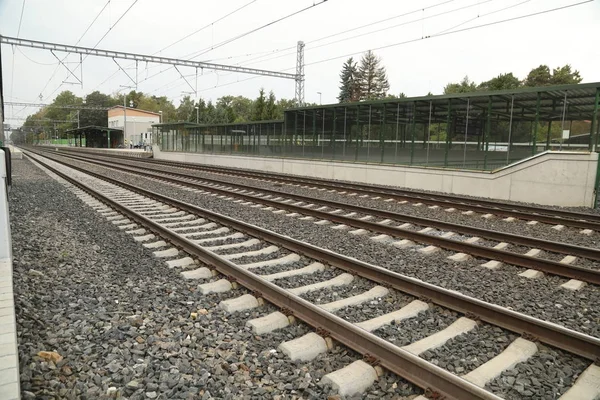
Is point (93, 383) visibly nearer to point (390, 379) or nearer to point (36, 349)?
point (36, 349)

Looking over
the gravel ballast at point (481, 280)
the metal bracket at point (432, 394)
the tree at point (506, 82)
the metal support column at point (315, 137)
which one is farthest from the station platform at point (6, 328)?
the tree at point (506, 82)

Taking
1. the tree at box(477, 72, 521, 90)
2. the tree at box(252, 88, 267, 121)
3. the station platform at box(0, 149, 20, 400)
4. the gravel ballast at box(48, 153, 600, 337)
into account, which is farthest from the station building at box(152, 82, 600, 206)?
the tree at box(477, 72, 521, 90)

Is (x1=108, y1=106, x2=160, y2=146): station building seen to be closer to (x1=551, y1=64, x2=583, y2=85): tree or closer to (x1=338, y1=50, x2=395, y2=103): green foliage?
(x1=338, y1=50, x2=395, y2=103): green foliage

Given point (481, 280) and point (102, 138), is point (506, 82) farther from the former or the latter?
point (102, 138)

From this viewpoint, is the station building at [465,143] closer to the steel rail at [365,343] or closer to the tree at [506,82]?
the steel rail at [365,343]

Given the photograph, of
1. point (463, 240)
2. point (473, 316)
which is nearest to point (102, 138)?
point (463, 240)

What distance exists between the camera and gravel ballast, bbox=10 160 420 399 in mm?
3203

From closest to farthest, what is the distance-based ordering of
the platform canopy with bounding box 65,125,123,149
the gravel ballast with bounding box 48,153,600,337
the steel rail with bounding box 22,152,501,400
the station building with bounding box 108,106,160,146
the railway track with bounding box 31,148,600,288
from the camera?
the steel rail with bounding box 22,152,501,400
the gravel ballast with bounding box 48,153,600,337
the railway track with bounding box 31,148,600,288
the platform canopy with bounding box 65,125,123,149
the station building with bounding box 108,106,160,146

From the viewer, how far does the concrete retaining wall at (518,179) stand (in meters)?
13.2

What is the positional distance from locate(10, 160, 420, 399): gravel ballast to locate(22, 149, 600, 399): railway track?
0.18m

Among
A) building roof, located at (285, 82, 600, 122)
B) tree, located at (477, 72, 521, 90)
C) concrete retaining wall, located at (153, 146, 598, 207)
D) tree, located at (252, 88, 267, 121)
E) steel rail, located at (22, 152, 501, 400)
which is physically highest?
tree, located at (477, 72, 521, 90)

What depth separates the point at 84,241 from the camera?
773cm

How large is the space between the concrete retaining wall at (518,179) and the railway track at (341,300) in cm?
1071

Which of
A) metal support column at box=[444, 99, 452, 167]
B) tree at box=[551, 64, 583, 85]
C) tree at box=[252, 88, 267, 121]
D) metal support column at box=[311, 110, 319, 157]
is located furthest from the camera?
tree at box=[551, 64, 583, 85]
